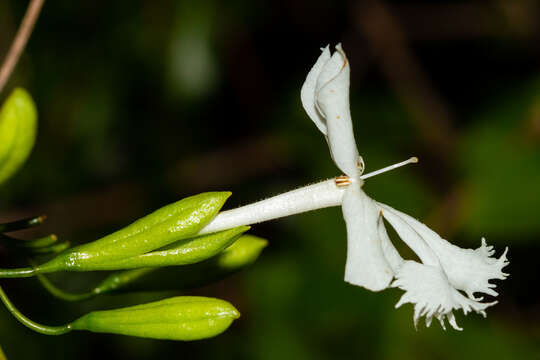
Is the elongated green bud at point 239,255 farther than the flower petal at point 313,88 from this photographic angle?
Yes

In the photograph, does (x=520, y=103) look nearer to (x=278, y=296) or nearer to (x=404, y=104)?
(x=404, y=104)

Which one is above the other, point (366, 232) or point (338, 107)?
point (338, 107)

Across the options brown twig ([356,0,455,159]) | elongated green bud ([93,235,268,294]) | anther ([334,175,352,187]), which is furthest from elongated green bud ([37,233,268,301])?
brown twig ([356,0,455,159])

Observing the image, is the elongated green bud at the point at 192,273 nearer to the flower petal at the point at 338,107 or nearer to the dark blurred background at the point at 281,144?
the flower petal at the point at 338,107

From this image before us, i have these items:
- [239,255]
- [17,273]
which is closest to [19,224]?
[17,273]

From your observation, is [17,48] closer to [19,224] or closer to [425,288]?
[19,224]

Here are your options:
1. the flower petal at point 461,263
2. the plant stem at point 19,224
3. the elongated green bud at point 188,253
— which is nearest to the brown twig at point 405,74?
the flower petal at point 461,263

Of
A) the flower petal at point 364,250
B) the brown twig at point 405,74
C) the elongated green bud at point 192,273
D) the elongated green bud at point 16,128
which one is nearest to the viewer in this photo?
the flower petal at point 364,250
